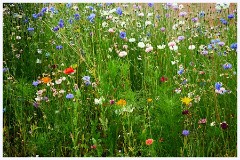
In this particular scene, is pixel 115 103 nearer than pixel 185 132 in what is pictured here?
No

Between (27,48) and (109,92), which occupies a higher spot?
(27,48)

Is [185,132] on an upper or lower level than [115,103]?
lower

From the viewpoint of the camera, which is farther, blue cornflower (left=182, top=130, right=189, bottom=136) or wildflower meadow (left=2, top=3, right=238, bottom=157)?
wildflower meadow (left=2, top=3, right=238, bottom=157)

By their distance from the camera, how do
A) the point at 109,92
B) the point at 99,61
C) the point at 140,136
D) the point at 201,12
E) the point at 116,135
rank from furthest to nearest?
1. the point at 201,12
2. the point at 99,61
3. the point at 109,92
4. the point at 116,135
5. the point at 140,136

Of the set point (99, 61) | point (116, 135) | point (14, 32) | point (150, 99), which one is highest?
point (14, 32)

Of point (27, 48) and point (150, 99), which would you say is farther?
point (27, 48)

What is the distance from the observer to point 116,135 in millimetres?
2920

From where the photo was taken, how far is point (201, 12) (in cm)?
427

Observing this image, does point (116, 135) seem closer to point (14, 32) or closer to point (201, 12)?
point (14, 32)

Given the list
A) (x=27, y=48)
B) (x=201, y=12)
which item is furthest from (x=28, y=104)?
(x=201, y=12)

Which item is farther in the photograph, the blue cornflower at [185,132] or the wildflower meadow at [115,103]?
the wildflower meadow at [115,103]

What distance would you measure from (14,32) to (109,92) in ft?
3.97

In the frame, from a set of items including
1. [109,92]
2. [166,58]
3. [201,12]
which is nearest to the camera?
[109,92]

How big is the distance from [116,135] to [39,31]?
1.56 metres
